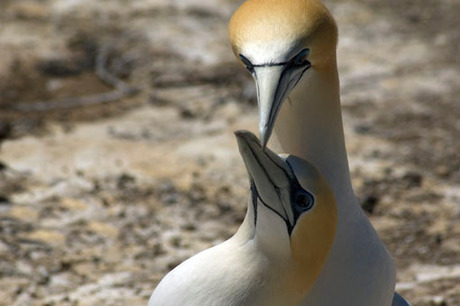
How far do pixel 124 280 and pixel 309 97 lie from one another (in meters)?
2.32

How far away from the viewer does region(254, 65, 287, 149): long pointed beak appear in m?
2.72

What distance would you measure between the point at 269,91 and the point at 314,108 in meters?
0.42

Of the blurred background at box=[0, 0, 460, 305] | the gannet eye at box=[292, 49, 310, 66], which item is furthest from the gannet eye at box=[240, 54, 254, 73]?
the blurred background at box=[0, 0, 460, 305]

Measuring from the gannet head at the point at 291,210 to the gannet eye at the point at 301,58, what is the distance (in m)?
0.28

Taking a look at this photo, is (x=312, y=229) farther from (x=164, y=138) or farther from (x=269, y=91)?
(x=164, y=138)

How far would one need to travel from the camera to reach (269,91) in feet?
9.04

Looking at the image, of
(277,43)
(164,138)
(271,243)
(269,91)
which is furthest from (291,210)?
(164,138)

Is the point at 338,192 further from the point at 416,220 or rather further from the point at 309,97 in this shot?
the point at 416,220

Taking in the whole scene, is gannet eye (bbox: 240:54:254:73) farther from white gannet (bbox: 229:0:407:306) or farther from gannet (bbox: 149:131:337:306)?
gannet (bbox: 149:131:337:306)

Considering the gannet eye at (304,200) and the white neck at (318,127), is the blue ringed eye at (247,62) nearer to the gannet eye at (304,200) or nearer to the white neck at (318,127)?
the white neck at (318,127)

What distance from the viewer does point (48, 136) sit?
7270mm

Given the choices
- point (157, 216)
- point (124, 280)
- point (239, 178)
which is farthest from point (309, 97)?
point (239, 178)

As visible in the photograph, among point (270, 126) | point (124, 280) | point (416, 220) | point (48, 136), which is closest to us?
point (270, 126)

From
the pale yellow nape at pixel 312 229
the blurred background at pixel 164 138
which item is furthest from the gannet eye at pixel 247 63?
the blurred background at pixel 164 138
